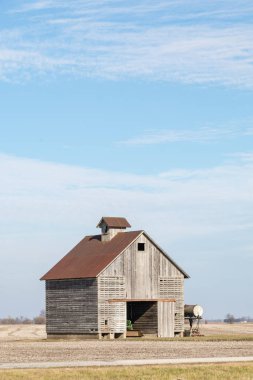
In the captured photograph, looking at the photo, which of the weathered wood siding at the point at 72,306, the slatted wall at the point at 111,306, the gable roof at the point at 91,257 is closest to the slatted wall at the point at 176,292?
the gable roof at the point at 91,257

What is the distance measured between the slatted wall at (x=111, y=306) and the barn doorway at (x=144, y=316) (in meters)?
2.89

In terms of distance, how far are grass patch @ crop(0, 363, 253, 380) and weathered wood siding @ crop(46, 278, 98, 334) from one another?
117ft

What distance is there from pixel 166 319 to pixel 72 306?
24.3 feet

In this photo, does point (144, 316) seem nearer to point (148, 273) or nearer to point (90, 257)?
point (148, 273)

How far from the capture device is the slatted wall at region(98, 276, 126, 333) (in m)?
70.2

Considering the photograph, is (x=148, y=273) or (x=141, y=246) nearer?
(x=141, y=246)

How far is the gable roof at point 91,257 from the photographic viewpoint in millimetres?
71188

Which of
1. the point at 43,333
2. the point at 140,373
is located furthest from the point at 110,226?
the point at 140,373

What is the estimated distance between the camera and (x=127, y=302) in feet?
252

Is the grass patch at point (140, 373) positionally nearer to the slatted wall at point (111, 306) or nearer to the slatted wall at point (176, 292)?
the slatted wall at point (111, 306)

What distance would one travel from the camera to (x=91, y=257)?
73.9 metres

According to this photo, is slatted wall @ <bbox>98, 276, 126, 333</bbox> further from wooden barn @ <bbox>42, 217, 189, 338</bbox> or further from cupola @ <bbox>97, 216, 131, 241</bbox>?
cupola @ <bbox>97, 216, 131, 241</bbox>

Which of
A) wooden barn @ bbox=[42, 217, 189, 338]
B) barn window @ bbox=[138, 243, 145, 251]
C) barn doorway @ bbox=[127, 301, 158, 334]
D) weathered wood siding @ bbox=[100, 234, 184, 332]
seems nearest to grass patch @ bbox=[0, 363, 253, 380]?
wooden barn @ bbox=[42, 217, 189, 338]

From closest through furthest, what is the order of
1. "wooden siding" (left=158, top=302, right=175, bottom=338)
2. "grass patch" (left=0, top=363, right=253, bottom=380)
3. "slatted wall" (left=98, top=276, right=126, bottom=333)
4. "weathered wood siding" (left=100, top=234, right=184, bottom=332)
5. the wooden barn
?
"grass patch" (left=0, top=363, right=253, bottom=380) → "slatted wall" (left=98, top=276, right=126, bottom=333) → the wooden barn → "weathered wood siding" (left=100, top=234, right=184, bottom=332) → "wooden siding" (left=158, top=302, right=175, bottom=338)
